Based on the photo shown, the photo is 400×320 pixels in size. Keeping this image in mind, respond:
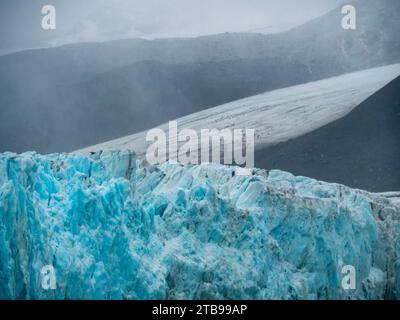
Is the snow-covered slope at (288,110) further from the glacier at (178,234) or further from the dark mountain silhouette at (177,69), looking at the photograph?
the glacier at (178,234)

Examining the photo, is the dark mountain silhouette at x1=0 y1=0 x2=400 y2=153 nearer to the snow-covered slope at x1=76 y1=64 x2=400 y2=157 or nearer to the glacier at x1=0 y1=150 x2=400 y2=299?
the snow-covered slope at x1=76 y1=64 x2=400 y2=157

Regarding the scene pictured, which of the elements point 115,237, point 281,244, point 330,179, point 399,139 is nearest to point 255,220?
point 281,244

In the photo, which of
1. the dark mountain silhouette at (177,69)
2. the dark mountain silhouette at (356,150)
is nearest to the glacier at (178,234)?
the dark mountain silhouette at (356,150)

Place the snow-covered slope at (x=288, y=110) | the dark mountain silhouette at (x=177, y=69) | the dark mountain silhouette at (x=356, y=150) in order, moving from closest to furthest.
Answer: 1. the dark mountain silhouette at (x=356, y=150)
2. the snow-covered slope at (x=288, y=110)
3. the dark mountain silhouette at (x=177, y=69)

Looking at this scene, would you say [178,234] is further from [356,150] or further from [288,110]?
[288,110]

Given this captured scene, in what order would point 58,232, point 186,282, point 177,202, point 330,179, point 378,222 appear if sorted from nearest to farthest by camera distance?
point 58,232 < point 186,282 < point 177,202 < point 378,222 < point 330,179

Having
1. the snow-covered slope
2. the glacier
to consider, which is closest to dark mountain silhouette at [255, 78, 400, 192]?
the snow-covered slope
